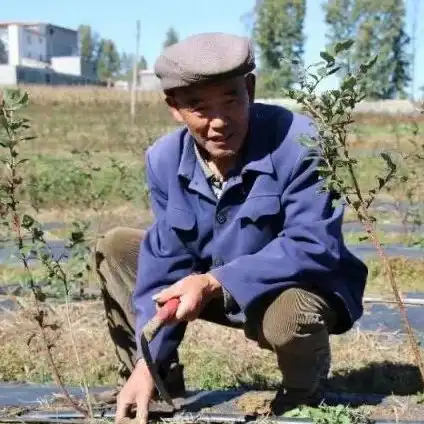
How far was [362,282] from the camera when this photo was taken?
236 centimetres

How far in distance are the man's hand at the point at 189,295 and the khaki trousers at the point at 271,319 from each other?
0.77 ft

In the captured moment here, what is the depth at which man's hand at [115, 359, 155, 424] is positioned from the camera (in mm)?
2213

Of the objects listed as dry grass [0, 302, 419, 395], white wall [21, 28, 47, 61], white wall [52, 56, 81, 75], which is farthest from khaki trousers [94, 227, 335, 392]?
white wall [21, 28, 47, 61]

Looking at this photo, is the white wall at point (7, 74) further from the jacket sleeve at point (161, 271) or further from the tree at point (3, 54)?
the jacket sleeve at point (161, 271)

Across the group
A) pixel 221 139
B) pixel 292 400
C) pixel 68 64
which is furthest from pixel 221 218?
pixel 68 64

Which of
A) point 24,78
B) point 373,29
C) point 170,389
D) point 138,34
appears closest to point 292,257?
point 170,389

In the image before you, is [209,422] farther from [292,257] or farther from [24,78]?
[24,78]

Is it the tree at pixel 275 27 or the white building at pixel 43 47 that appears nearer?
the tree at pixel 275 27

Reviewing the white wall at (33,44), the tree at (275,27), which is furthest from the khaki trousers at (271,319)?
the white wall at (33,44)

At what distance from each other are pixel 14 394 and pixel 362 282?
46.9 inches

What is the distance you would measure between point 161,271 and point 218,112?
499 millimetres

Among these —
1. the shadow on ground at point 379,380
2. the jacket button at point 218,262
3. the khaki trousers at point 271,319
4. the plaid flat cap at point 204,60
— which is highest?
the plaid flat cap at point 204,60

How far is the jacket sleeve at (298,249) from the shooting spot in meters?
2.14

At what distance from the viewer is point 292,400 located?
2330 mm
